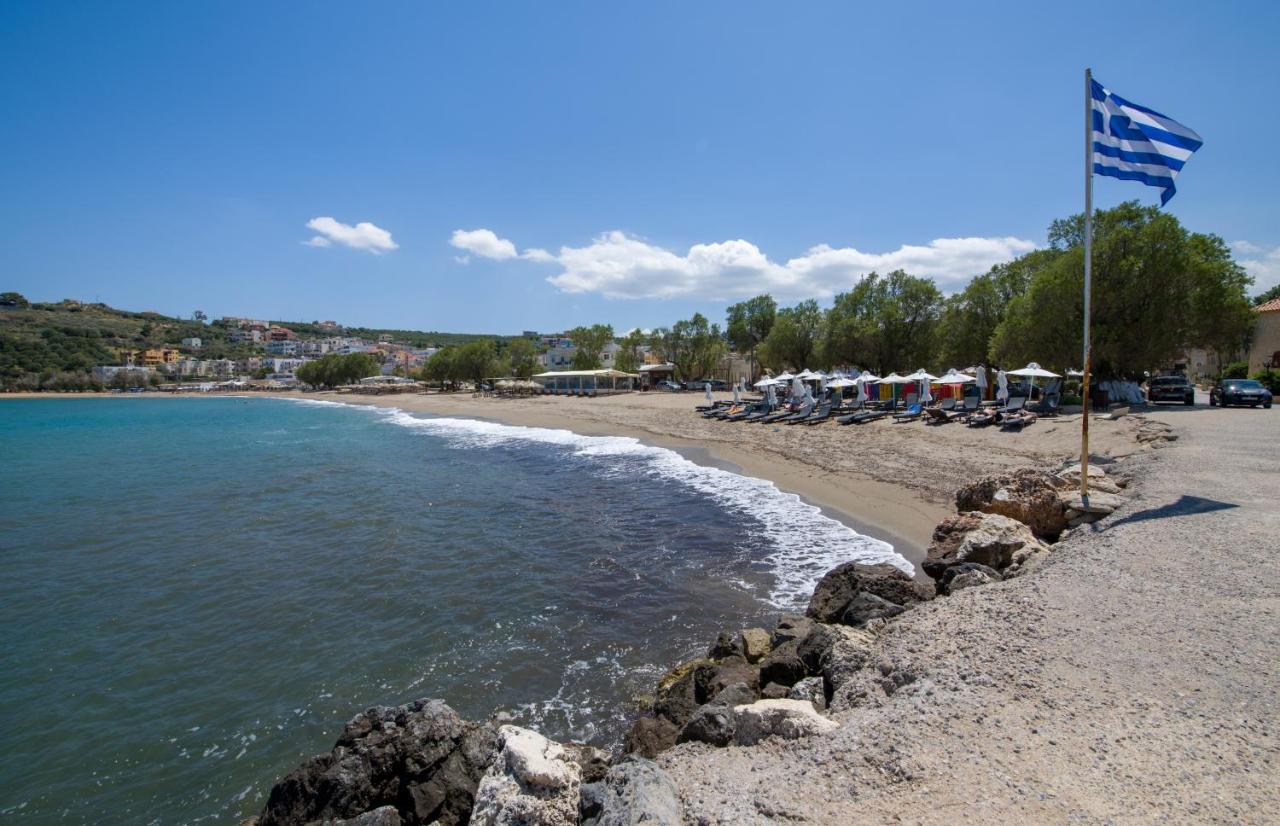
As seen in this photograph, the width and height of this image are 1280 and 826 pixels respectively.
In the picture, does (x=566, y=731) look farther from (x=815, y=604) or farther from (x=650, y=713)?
(x=815, y=604)

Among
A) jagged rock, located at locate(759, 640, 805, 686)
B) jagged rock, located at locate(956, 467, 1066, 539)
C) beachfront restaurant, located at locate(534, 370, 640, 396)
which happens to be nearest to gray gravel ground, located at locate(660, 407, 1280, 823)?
jagged rock, located at locate(759, 640, 805, 686)

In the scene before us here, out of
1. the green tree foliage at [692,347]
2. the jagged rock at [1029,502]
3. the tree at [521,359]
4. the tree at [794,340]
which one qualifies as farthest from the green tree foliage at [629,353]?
the jagged rock at [1029,502]

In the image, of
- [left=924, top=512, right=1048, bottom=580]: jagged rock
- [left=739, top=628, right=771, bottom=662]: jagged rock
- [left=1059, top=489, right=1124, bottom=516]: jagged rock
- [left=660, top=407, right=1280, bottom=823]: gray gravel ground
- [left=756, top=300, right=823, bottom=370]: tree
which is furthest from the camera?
[left=756, top=300, right=823, bottom=370]: tree

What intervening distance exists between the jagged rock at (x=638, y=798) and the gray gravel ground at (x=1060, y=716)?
0.15 m

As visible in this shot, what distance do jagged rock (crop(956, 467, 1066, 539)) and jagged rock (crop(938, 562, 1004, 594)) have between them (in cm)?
238

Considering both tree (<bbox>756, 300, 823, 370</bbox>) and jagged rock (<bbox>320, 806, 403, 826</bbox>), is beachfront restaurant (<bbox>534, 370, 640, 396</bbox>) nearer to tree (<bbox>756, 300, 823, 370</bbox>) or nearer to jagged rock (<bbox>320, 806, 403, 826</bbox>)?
tree (<bbox>756, 300, 823, 370</bbox>)

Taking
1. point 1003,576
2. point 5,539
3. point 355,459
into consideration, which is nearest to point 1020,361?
point 1003,576

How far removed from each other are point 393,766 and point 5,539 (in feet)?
51.6

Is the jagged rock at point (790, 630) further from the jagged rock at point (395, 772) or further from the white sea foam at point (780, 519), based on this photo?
the jagged rock at point (395, 772)

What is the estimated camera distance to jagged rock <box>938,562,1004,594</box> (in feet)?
22.3

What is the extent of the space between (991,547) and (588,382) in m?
64.0

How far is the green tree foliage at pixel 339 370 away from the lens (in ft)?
371

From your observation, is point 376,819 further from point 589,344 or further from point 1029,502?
point 589,344

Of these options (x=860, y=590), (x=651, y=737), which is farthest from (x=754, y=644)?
(x=651, y=737)
